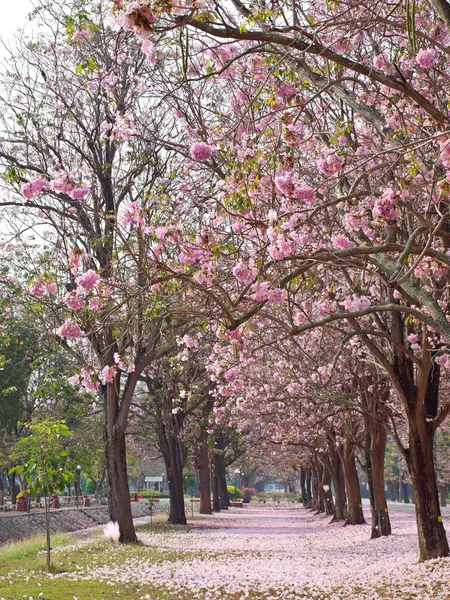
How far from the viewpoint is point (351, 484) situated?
944 inches

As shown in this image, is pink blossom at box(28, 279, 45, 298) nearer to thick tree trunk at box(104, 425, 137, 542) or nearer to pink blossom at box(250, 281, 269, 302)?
pink blossom at box(250, 281, 269, 302)

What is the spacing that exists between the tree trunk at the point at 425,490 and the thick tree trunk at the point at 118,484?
322 inches

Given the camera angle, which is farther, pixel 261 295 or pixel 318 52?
pixel 261 295

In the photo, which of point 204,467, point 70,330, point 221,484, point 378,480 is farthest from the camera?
point 221,484

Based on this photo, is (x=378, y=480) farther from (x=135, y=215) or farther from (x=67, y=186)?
(x=67, y=186)

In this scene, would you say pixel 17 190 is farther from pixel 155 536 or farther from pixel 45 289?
pixel 155 536

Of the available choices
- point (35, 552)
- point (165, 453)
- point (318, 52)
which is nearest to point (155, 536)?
point (35, 552)

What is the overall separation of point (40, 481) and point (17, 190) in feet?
22.0

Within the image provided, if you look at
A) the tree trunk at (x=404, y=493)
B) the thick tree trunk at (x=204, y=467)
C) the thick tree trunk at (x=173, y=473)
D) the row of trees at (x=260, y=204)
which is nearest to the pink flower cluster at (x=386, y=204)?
the row of trees at (x=260, y=204)

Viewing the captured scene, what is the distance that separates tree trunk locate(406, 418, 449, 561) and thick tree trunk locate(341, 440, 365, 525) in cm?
1095

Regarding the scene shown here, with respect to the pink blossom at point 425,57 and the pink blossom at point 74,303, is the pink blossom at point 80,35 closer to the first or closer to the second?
the pink blossom at point 74,303

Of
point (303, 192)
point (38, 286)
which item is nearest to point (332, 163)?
point (303, 192)

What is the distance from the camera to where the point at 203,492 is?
35.8m

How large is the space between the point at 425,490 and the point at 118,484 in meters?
8.55
